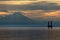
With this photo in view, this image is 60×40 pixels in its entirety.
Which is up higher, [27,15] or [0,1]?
[0,1]

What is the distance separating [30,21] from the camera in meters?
9.60

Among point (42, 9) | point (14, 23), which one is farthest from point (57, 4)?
point (14, 23)

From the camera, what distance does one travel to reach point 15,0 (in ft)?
31.1

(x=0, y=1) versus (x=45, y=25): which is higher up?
(x=0, y=1)

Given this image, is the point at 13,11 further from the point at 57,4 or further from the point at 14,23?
the point at 57,4

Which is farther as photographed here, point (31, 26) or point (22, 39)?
point (31, 26)

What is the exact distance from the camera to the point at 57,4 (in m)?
9.53

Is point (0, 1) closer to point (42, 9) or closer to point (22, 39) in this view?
Answer: point (42, 9)

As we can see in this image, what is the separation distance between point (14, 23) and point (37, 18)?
93 cm

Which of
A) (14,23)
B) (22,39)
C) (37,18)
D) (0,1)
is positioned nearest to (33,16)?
(37,18)

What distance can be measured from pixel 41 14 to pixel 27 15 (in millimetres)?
558

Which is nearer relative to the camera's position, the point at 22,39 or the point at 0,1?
the point at 22,39

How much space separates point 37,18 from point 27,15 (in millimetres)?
421

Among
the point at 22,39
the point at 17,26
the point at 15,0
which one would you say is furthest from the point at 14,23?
the point at 22,39
